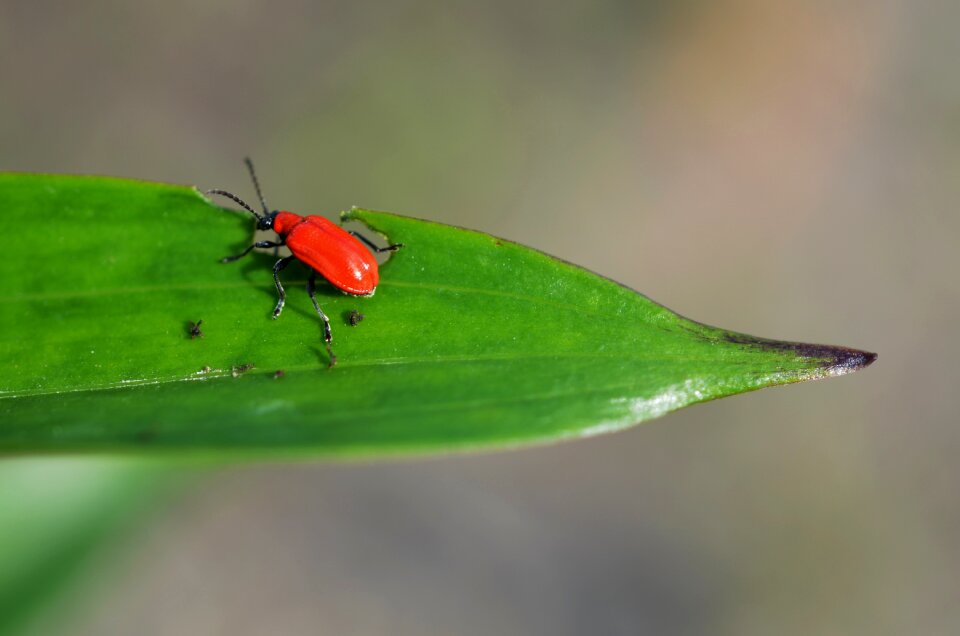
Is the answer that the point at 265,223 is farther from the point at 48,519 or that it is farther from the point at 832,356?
the point at 832,356

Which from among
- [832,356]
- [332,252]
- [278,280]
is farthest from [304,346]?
[832,356]

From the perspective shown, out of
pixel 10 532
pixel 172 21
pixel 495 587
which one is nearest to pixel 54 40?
pixel 172 21

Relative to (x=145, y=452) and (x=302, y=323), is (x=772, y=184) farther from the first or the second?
(x=145, y=452)

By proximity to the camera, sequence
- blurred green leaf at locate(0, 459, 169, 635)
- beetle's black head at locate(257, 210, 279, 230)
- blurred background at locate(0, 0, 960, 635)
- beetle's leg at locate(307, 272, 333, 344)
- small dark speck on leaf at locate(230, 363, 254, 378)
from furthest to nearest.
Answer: blurred background at locate(0, 0, 960, 635), beetle's black head at locate(257, 210, 279, 230), blurred green leaf at locate(0, 459, 169, 635), beetle's leg at locate(307, 272, 333, 344), small dark speck on leaf at locate(230, 363, 254, 378)

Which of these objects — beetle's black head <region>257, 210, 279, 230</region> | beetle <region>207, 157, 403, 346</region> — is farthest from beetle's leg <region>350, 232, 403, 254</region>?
beetle's black head <region>257, 210, 279, 230</region>

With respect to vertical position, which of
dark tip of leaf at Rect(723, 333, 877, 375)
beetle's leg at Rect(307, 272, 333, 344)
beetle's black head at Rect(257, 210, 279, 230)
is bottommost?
dark tip of leaf at Rect(723, 333, 877, 375)

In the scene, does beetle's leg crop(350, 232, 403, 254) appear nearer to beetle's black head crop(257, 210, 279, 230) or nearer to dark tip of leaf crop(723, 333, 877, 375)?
beetle's black head crop(257, 210, 279, 230)

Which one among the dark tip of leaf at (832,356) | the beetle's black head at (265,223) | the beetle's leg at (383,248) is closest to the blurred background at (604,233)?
the beetle's black head at (265,223)
